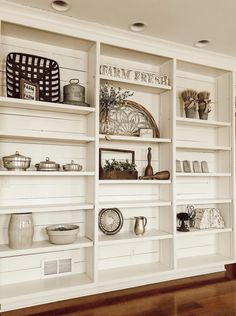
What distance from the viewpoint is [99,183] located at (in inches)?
101

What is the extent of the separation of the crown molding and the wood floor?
7.27 feet

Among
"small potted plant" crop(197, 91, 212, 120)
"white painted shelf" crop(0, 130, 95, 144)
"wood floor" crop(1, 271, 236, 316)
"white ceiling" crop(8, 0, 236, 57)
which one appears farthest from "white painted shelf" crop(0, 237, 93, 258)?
"white ceiling" crop(8, 0, 236, 57)

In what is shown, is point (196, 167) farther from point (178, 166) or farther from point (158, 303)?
point (158, 303)

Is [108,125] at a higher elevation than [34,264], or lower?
higher

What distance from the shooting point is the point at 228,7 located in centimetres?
229

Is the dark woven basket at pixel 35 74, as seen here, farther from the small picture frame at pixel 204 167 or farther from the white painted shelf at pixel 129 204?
the small picture frame at pixel 204 167

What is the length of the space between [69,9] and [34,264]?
2.14m

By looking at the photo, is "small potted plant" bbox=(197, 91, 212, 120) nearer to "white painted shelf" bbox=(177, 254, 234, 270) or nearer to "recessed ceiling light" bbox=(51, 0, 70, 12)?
"white painted shelf" bbox=(177, 254, 234, 270)

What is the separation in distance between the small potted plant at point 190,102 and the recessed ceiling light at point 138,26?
850 mm

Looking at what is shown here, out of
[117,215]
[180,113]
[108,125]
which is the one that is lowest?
[117,215]

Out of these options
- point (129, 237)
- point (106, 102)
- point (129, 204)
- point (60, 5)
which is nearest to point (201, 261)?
point (129, 237)

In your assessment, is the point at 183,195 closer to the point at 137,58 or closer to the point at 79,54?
the point at 137,58

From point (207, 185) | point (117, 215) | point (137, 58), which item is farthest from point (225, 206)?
point (137, 58)

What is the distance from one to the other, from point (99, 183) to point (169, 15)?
1.50 m
